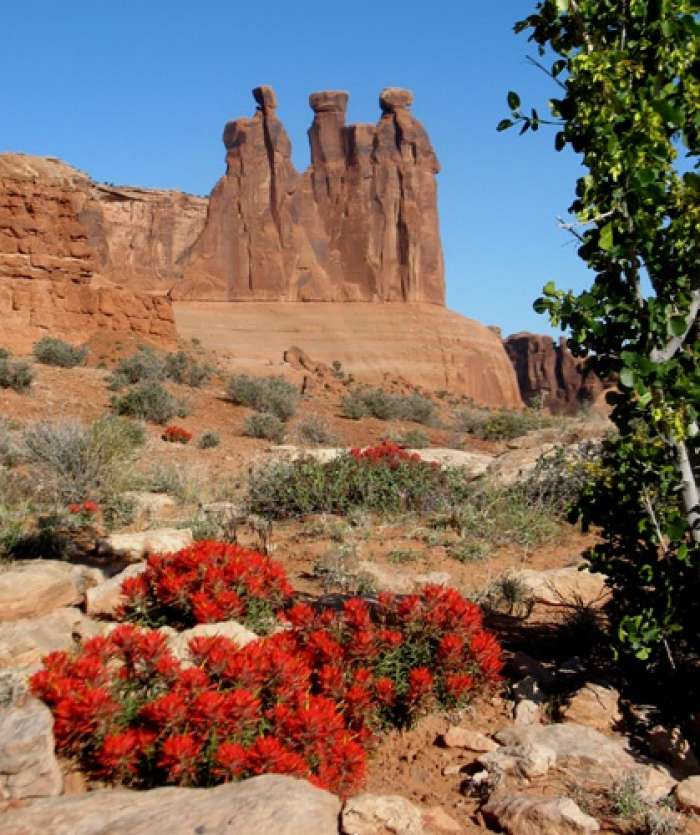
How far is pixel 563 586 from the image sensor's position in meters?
5.38

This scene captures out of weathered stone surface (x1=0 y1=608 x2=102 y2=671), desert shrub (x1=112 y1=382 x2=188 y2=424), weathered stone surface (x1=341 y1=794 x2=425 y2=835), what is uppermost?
desert shrub (x1=112 y1=382 x2=188 y2=424)

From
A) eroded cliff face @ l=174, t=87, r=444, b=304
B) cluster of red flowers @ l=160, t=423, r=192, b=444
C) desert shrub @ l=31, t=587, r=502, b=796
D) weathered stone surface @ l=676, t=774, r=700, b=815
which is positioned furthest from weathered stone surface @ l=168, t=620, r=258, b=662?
eroded cliff face @ l=174, t=87, r=444, b=304

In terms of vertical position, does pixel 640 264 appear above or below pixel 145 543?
above

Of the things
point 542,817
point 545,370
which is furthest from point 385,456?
point 545,370

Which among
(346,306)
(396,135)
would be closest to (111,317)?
(346,306)

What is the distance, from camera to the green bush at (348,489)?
755 centimetres

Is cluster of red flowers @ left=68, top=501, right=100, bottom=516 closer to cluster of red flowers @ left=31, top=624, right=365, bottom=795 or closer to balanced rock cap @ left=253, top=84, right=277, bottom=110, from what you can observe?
cluster of red flowers @ left=31, top=624, right=365, bottom=795

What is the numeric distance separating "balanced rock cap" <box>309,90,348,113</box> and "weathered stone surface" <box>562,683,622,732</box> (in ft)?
209

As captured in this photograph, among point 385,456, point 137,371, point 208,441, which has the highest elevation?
point 137,371

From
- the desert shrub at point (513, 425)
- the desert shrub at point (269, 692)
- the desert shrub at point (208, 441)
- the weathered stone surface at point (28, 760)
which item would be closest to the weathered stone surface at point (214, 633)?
the desert shrub at point (269, 692)

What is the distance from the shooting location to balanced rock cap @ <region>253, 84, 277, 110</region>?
59188 mm

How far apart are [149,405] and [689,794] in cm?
1273

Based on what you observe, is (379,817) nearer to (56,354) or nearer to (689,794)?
(689,794)

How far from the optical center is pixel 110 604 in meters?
4.17
